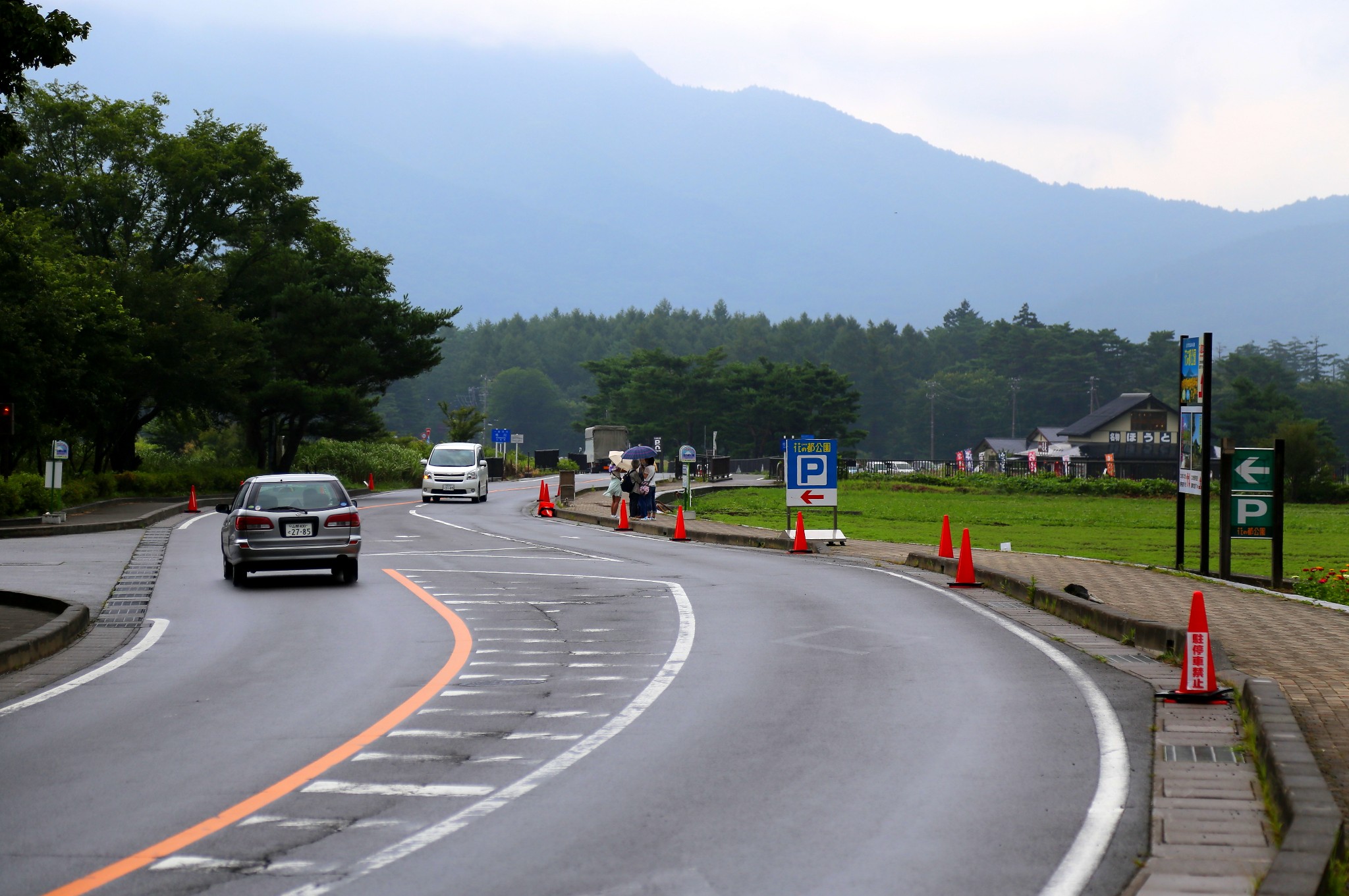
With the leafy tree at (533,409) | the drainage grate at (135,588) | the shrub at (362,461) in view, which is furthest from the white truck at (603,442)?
the leafy tree at (533,409)

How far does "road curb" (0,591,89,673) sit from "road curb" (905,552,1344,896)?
31.3ft

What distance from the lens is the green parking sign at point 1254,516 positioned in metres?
18.8

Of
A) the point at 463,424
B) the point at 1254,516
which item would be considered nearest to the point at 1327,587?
the point at 1254,516

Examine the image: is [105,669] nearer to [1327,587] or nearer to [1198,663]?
[1198,663]

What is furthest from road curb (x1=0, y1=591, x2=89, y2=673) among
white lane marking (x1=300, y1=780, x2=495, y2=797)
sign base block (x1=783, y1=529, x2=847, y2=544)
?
sign base block (x1=783, y1=529, x2=847, y2=544)

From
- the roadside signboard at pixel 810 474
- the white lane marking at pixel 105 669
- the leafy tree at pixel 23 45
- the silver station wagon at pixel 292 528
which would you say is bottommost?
the white lane marking at pixel 105 669

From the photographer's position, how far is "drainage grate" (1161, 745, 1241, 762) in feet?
24.8

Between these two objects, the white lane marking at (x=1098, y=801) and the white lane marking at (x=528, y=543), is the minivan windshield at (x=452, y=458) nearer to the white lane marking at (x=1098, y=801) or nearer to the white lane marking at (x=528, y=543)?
the white lane marking at (x=528, y=543)

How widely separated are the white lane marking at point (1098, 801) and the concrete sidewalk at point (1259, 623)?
1.01 metres

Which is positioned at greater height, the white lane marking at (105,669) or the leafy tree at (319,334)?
the leafy tree at (319,334)

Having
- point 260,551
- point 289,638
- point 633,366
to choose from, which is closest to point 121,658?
point 289,638

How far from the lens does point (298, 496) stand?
1870 centimetres

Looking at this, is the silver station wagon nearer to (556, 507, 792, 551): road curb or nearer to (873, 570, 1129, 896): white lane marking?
(556, 507, 792, 551): road curb

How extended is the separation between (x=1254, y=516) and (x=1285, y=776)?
1354 cm
